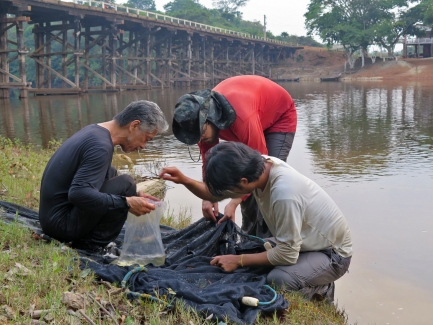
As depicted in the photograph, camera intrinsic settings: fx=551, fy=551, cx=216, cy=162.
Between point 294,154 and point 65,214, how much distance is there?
6209 millimetres

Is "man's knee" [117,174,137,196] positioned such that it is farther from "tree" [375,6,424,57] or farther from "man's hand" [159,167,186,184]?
"tree" [375,6,424,57]

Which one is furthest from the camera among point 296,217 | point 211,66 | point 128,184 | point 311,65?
point 311,65

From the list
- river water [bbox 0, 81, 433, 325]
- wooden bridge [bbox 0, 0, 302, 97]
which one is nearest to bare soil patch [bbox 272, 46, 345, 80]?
wooden bridge [bbox 0, 0, 302, 97]

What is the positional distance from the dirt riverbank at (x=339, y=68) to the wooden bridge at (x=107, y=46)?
3.64m

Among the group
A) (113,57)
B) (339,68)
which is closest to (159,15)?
(113,57)

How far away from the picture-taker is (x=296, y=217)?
113 inches

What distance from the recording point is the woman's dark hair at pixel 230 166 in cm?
272

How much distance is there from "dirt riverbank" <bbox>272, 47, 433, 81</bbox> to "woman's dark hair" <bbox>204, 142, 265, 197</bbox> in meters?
35.1

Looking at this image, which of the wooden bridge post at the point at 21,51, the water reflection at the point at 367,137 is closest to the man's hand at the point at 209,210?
the water reflection at the point at 367,137

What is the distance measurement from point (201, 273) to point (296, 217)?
0.68 meters

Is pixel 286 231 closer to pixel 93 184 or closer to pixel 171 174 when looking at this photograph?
pixel 171 174

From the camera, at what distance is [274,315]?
274 cm

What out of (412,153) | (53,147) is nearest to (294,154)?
(412,153)

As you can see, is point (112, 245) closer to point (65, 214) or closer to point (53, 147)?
point (65, 214)
